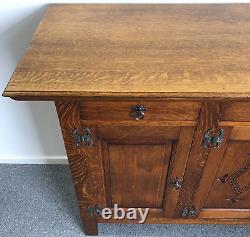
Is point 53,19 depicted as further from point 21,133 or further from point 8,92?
point 21,133

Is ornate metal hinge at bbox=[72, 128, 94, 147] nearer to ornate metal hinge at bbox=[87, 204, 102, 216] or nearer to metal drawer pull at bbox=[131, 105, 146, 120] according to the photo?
metal drawer pull at bbox=[131, 105, 146, 120]

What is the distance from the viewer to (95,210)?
44.1 inches

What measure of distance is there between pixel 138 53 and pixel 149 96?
18 centimetres

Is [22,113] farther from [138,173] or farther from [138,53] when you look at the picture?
[138,53]

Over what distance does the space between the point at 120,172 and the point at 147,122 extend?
26 cm

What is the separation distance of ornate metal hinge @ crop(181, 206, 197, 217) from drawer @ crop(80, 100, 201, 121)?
18.3 inches

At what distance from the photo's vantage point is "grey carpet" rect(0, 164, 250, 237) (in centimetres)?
131

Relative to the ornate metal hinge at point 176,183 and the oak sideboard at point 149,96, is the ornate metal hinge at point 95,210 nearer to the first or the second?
the oak sideboard at point 149,96

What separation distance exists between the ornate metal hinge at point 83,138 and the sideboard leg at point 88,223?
1.23ft

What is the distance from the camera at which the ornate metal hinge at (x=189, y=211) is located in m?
1.11

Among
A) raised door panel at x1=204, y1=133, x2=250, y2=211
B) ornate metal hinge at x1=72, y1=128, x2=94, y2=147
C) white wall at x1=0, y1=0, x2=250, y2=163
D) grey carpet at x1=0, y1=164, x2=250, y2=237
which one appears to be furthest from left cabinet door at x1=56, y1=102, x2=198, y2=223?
white wall at x1=0, y1=0, x2=250, y2=163

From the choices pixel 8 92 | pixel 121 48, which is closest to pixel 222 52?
pixel 121 48

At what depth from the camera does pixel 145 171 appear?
98cm

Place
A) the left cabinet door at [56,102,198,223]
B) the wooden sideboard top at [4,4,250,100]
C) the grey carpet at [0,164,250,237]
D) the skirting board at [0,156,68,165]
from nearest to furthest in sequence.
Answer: the wooden sideboard top at [4,4,250,100] < the left cabinet door at [56,102,198,223] < the grey carpet at [0,164,250,237] < the skirting board at [0,156,68,165]
